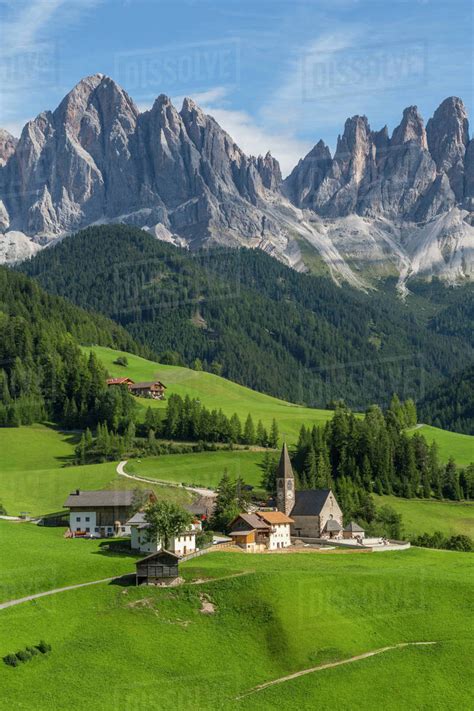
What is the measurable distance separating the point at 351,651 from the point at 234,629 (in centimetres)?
933

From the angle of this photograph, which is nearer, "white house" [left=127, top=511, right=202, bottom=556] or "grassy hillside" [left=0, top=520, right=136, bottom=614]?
"grassy hillside" [left=0, top=520, right=136, bottom=614]

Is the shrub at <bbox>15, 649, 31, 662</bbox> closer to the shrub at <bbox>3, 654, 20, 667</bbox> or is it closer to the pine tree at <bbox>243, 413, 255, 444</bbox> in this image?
the shrub at <bbox>3, 654, 20, 667</bbox>

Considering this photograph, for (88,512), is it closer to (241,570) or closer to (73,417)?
(241,570)

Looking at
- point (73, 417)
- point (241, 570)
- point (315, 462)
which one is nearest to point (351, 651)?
point (241, 570)

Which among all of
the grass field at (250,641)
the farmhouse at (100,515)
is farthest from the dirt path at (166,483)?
Answer: the grass field at (250,641)

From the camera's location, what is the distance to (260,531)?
108 metres

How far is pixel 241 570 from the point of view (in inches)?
3435

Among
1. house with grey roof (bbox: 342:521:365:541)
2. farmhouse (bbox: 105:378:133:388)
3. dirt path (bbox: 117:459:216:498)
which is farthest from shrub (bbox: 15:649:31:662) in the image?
farmhouse (bbox: 105:378:133:388)

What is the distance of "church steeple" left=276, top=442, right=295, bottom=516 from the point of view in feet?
410

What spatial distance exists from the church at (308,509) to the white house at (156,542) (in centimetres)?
2287

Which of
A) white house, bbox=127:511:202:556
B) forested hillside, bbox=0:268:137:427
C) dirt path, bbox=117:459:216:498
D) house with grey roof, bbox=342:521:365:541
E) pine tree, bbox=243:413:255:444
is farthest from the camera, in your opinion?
forested hillside, bbox=0:268:137:427

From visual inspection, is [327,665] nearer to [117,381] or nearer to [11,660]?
[11,660]

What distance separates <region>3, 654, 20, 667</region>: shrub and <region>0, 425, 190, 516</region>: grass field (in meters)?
52.9

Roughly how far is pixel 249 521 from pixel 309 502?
16.9 m
